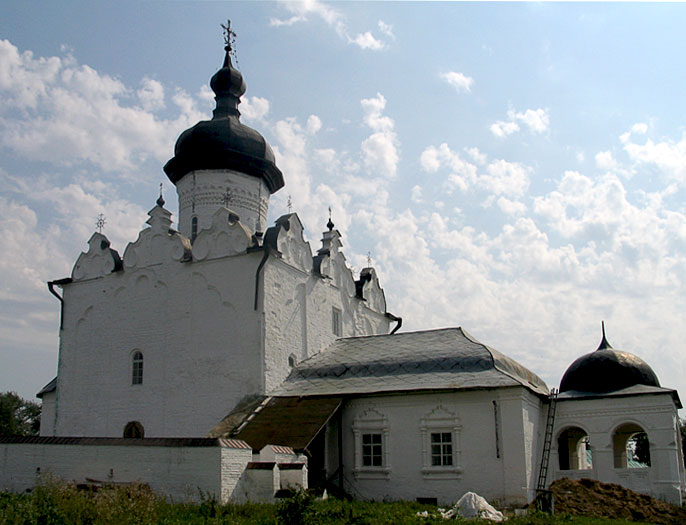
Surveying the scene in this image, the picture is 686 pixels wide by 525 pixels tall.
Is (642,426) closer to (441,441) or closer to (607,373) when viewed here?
(607,373)

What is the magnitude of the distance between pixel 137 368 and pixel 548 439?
11.1m

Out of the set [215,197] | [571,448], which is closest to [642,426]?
[571,448]

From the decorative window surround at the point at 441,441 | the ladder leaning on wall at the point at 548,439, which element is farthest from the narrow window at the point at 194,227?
the ladder leaning on wall at the point at 548,439

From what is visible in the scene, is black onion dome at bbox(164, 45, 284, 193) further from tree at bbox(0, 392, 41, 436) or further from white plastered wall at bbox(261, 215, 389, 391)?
tree at bbox(0, 392, 41, 436)

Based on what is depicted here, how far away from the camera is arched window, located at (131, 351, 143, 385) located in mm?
19297

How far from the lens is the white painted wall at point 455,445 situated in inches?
594

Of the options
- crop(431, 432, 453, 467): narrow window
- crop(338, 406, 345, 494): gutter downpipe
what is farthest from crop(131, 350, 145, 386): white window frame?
crop(431, 432, 453, 467): narrow window

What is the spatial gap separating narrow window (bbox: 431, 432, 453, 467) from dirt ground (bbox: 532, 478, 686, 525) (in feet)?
7.75

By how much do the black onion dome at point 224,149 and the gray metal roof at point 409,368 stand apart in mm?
6521

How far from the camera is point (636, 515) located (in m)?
13.2

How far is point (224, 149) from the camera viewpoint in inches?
850

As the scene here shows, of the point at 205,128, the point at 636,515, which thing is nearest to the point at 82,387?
the point at 205,128

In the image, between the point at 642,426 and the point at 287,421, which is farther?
the point at 642,426

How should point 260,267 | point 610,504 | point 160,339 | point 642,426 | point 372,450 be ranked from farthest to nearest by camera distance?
point 160,339 < point 260,267 < point 642,426 < point 372,450 < point 610,504
